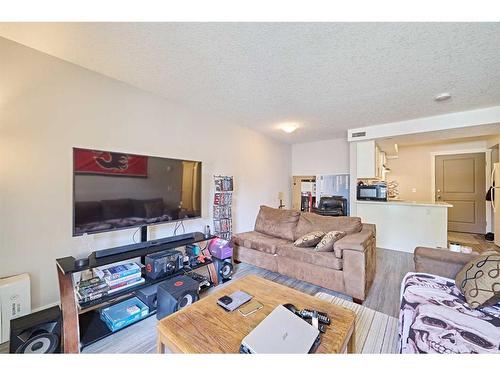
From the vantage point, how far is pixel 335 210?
15.1ft

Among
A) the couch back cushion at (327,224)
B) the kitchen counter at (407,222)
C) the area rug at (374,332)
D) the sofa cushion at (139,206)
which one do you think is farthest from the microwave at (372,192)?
the sofa cushion at (139,206)

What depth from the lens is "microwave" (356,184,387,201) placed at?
4008 mm

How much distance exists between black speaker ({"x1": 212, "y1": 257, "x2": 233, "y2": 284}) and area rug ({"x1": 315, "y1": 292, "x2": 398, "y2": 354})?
4.38 feet

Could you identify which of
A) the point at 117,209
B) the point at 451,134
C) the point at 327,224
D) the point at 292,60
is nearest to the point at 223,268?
the point at 117,209

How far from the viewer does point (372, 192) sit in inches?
161

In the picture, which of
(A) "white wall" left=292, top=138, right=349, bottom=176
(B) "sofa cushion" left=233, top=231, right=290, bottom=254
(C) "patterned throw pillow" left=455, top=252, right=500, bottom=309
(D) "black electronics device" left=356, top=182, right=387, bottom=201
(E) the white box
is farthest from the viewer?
(A) "white wall" left=292, top=138, right=349, bottom=176

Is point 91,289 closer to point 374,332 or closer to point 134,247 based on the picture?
point 134,247

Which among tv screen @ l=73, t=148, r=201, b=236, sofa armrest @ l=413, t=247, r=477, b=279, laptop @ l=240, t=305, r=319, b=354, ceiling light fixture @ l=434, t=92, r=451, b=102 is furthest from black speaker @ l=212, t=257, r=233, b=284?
ceiling light fixture @ l=434, t=92, r=451, b=102

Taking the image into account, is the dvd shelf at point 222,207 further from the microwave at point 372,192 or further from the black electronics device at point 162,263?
the microwave at point 372,192

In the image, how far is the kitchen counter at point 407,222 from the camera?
11.4 feet

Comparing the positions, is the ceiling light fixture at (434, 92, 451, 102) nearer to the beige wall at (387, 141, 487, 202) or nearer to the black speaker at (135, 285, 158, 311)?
the beige wall at (387, 141, 487, 202)

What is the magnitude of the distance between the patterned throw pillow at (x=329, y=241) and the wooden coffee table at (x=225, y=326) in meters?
1.04
